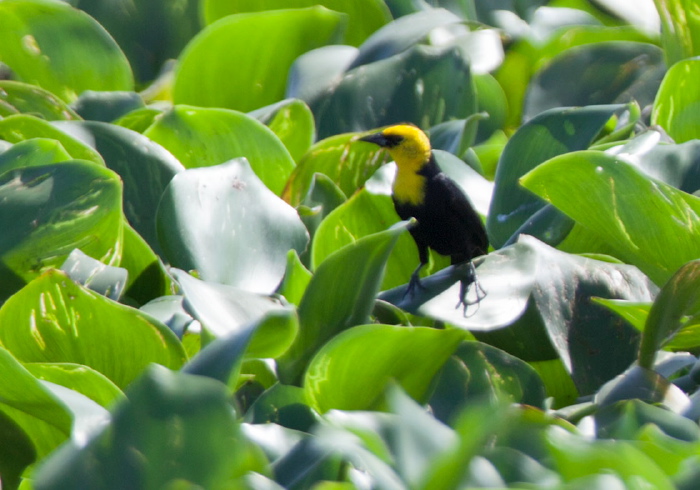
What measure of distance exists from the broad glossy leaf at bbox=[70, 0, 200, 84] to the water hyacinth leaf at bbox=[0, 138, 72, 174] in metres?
0.85

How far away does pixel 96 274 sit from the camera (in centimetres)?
106

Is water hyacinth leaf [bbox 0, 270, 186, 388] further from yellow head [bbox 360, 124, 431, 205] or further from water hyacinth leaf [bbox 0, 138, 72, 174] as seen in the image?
yellow head [bbox 360, 124, 431, 205]

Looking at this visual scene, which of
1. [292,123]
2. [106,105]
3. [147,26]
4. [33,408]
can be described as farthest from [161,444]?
[147,26]

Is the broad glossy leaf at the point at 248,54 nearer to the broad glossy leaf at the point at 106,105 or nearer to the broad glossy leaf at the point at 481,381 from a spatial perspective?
the broad glossy leaf at the point at 106,105

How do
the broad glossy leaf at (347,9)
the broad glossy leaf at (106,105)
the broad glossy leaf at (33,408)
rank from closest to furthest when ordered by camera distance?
the broad glossy leaf at (33,408) < the broad glossy leaf at (106,105) < the broad glossy leaf at (347,9)

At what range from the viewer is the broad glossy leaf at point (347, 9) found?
1.89 m

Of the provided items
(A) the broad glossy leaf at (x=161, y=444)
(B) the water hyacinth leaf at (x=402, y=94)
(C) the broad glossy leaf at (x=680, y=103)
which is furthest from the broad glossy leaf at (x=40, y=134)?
(C) the broad glossy leaf at (x=680, y=103)

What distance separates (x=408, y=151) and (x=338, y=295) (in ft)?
1.59

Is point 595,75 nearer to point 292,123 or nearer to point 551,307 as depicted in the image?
point 292,123

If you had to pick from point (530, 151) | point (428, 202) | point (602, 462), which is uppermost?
point (602, 462)

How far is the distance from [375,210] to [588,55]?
2.45 feet

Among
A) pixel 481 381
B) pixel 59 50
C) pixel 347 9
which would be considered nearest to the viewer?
pixel 481 381

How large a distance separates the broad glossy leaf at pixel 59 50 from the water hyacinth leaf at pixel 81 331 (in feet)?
2.77

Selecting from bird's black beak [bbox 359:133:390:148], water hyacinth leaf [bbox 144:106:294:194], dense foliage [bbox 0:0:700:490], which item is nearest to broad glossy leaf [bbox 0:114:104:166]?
dense foliage [bbox 0:0:700:490]
